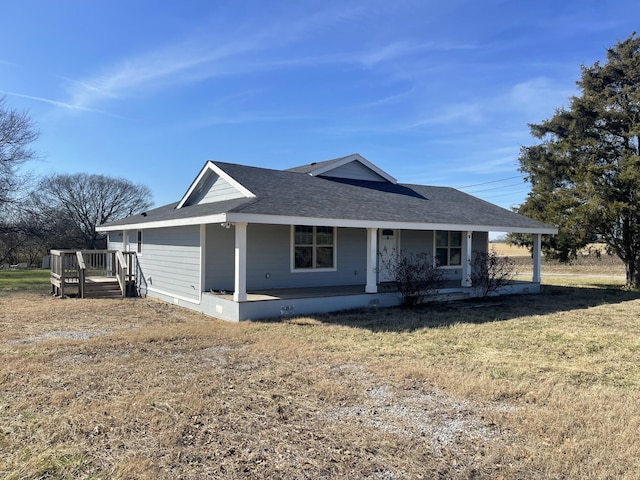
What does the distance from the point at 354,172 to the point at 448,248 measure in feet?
14.2

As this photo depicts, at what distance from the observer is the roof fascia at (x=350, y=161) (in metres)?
15.1

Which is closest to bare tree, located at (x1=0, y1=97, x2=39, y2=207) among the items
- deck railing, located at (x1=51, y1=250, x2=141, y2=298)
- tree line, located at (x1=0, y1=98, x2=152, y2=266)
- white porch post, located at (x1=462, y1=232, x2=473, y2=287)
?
tree line, located at (x1=0, y1=98, x2=152, y2=266)

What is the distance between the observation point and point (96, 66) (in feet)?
44.6

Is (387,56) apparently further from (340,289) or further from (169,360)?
(169,360)

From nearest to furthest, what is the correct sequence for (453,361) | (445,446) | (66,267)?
(445,446)
(453,361)
(66,267)

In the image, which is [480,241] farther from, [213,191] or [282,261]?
[213,191]

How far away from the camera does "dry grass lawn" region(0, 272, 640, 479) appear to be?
129 inches

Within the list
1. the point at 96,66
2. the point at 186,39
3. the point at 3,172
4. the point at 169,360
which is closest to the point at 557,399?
the point at 169,360

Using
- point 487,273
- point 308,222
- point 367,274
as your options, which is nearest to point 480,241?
point 487,273

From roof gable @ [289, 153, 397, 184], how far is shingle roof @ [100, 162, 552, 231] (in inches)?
11.8

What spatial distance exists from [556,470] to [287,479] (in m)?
1.93

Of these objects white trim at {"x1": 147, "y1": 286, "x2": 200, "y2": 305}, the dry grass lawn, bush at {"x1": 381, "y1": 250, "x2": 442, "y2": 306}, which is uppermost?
bush at {"x1": 381, "y1": 250, "x2": 442, "y2": 306}

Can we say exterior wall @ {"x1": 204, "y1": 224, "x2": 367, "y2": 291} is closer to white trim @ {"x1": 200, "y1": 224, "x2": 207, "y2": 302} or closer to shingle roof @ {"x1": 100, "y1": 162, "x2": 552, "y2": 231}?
white trim @ {"x1": 200, "y1": 224, "x2": 207, "y2": 302}

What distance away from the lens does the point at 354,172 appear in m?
15.9
